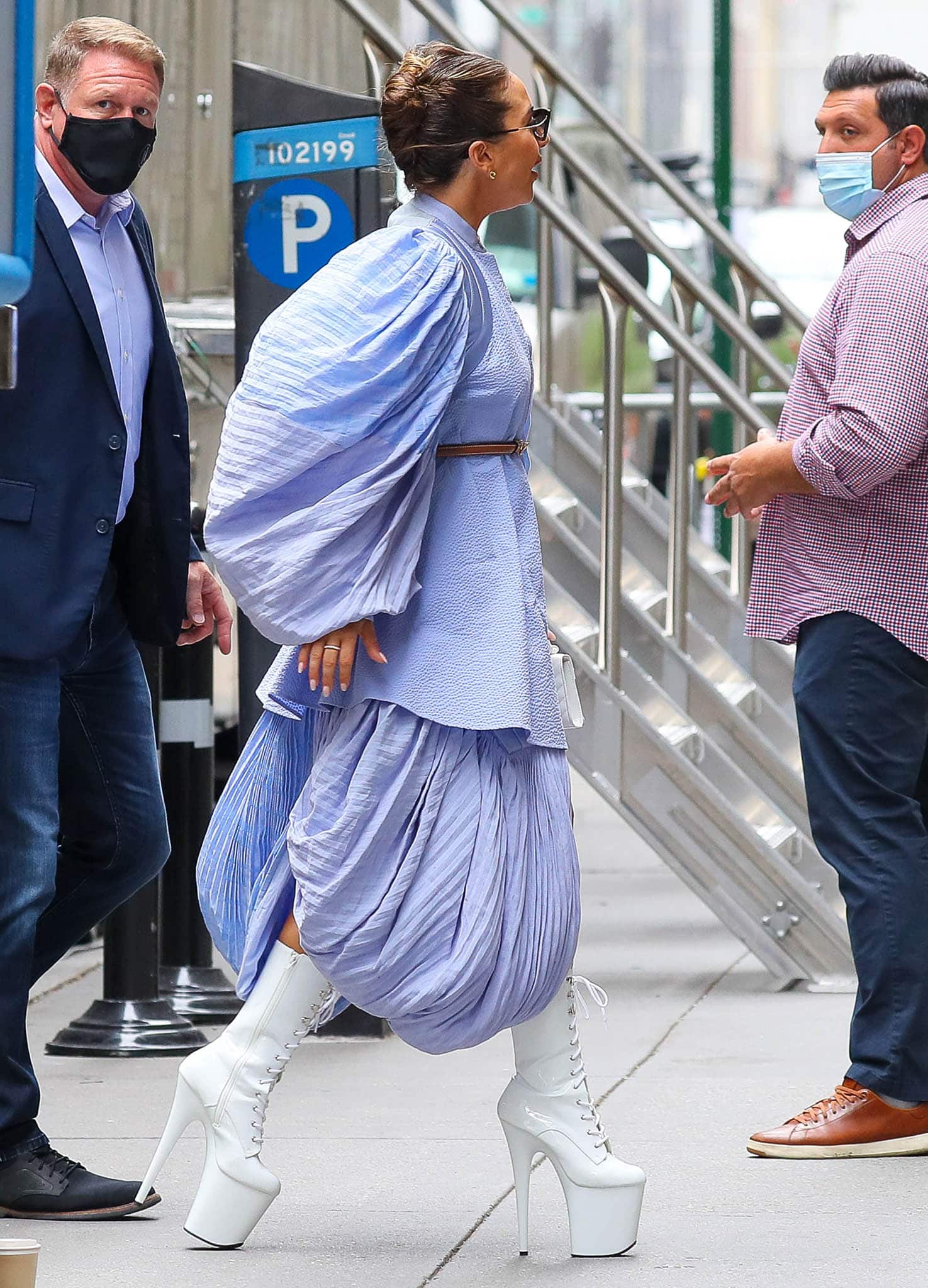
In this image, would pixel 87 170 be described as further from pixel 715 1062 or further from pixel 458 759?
pixel 715 1062

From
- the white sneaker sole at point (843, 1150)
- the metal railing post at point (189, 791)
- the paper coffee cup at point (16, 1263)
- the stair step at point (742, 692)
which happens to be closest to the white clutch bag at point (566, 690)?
the white sneaker sole at point (843, 1150)

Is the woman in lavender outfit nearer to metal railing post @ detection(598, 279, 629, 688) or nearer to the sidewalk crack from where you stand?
the sidewalk crack

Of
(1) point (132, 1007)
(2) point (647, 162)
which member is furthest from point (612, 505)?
(2) point (647, 162)

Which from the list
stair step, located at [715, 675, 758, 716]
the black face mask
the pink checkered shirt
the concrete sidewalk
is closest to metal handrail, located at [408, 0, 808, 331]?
stair step, located at [715, 675, 758, 716]

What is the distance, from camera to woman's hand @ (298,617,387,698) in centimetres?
320

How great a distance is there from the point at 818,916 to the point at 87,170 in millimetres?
2922

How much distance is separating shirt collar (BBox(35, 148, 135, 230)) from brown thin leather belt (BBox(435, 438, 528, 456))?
2.73 ft

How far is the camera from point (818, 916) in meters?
5.66

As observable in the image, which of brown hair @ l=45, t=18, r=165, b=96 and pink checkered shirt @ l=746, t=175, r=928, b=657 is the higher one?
brown hair @ l=45, t=18, r=165, b=96

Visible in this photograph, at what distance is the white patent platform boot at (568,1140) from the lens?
331cm

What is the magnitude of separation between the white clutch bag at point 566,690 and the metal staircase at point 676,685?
2.31 metres

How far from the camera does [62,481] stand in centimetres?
362

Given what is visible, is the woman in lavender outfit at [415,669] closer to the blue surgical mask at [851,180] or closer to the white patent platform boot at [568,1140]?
the white patent platform boot at [568,1140]

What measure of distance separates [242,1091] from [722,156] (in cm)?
847
